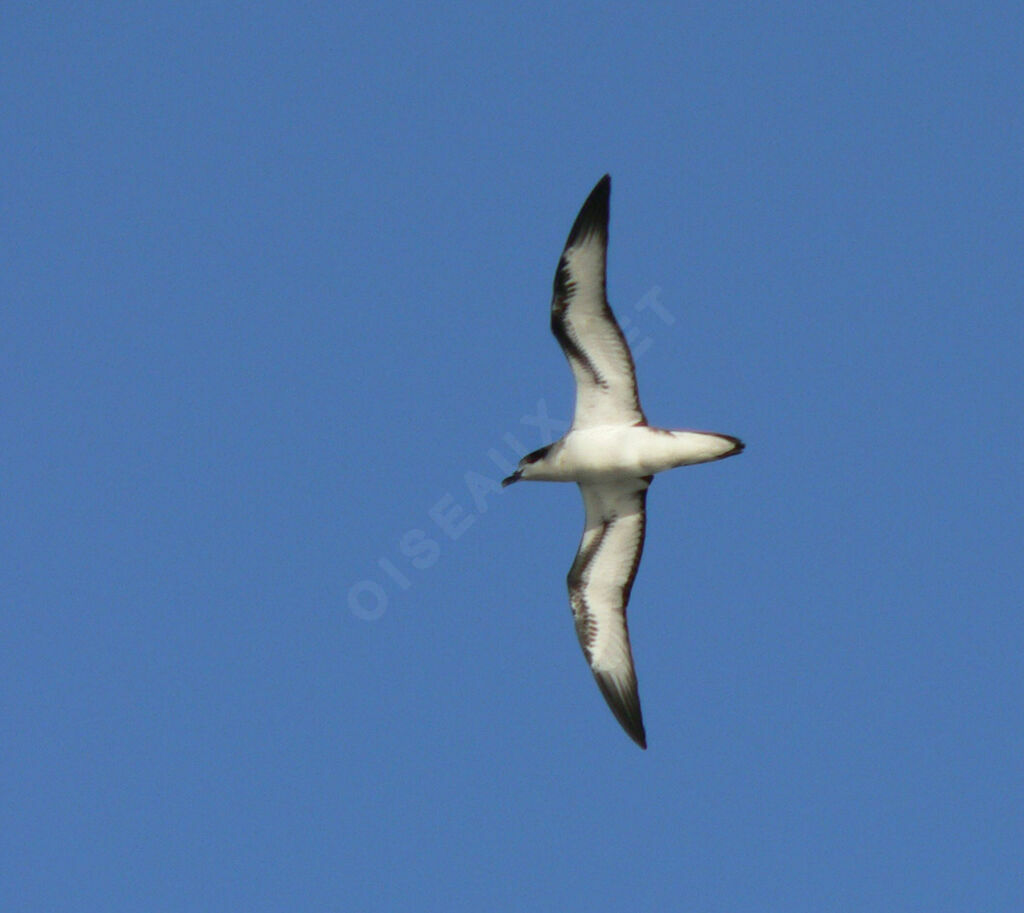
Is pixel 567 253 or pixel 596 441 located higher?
pixel 567 253

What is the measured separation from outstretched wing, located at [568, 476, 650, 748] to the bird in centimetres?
2

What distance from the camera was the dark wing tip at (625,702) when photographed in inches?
902

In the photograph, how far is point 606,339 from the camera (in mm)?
21234

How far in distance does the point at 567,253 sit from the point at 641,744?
24.4 feet

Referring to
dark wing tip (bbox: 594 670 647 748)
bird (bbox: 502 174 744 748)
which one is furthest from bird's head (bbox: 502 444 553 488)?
dark wing tip (bbox: 594 670 647 748)

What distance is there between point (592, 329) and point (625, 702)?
5.82m

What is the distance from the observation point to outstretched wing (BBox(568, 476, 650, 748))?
901 inches

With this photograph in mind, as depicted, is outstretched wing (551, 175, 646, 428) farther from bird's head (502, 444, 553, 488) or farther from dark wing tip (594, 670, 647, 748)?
dark wing tip (594, 670, 647, 748)

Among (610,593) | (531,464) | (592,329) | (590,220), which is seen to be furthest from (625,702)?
(590,220)

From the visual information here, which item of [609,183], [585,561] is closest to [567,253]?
[609,183]

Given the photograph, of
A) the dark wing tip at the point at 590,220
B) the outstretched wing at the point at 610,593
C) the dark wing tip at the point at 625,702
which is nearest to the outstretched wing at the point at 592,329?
the dark wing tip at the point at 590,220

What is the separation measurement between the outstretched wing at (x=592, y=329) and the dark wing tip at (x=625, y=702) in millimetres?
4072

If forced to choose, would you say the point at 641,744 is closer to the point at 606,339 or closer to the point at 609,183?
the point at 606,339

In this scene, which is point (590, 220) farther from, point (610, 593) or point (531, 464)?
point (610, 593)
